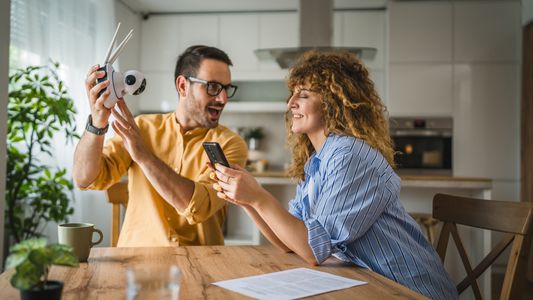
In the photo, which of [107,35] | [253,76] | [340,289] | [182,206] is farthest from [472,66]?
[340,289]

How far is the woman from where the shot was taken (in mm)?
1260

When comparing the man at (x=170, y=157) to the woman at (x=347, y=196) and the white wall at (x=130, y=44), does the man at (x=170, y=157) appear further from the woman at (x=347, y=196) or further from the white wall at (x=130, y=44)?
the white wall at (x=130, y=44)

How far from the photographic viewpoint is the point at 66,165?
3867mm

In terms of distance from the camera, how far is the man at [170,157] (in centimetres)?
157

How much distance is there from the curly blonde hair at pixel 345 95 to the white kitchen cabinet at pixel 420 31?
11.5 ft

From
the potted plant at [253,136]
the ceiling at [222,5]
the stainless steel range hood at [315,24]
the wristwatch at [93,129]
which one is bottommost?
the potted plant at [253,136]

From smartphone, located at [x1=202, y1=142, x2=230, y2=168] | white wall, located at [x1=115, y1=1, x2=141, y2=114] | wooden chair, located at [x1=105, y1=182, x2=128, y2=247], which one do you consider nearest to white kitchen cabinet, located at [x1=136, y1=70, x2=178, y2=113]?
white wall, located at [x1=115, y1=1, x2=141, y2=114]

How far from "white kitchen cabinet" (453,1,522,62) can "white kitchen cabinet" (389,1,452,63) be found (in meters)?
0.09

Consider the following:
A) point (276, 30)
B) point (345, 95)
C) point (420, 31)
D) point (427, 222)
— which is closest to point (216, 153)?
point (345, 95)

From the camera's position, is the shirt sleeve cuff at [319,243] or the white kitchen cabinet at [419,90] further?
the white kitchen cabinet at [419,90]

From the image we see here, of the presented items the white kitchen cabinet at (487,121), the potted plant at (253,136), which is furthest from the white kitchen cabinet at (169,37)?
the white kitchen cabinet at (487,121)

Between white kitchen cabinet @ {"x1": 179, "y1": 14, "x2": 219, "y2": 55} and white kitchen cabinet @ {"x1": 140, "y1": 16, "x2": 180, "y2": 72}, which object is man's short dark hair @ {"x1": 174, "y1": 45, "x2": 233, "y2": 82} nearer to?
white kitchen cabinet @ {"x1": 179, "y1": 14, "x2": 219, "y2": 55}

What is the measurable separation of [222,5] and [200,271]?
14.2 feet

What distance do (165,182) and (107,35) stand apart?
330 cm
